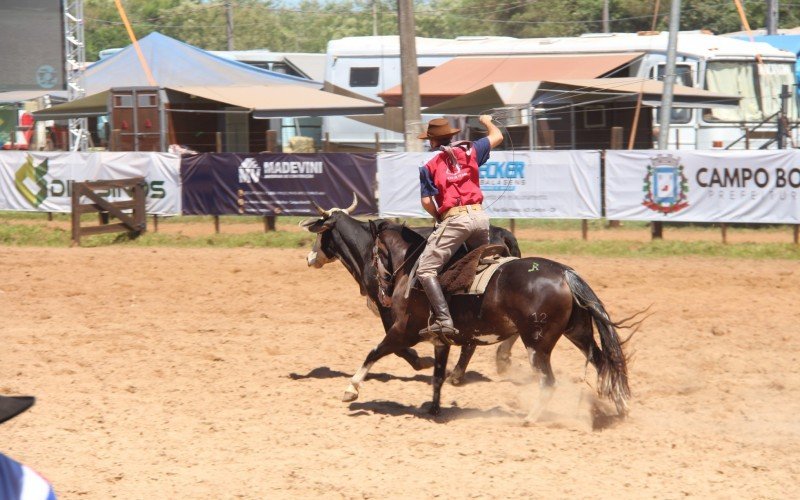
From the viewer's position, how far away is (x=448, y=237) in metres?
8.73

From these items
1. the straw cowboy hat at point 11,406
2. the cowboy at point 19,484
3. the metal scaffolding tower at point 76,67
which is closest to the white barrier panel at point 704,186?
the metal scaffolding tower at point 76,67

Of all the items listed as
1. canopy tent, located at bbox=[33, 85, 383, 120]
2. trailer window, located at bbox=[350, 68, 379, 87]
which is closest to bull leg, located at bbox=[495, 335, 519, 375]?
canopy tent, located at bbox=[33, 85, 383, 120]

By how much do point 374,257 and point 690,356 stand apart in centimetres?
351

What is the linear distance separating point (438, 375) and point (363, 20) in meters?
74.9

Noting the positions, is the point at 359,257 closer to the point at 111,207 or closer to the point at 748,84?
the point at 111,207

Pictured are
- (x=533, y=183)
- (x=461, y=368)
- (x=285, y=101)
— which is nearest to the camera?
(x=461, y=368)

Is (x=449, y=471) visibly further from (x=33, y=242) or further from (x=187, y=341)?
(x=33, y=242)

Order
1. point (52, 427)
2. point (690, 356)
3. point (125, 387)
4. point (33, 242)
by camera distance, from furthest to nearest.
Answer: point (33, 242)
point (690, 356)
point (125, 387)
point (52, 427)

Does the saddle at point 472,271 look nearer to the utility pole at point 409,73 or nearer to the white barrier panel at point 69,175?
the utility pole at point 409,73

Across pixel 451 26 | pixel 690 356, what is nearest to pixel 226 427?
pixel 690 356

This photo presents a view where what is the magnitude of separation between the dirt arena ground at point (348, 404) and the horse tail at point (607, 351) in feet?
0.68

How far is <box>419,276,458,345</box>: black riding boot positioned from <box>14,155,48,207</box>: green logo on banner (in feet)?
52.7

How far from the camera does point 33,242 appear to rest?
68.9 feet

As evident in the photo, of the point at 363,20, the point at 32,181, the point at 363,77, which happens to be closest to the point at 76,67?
the point at 32,181
